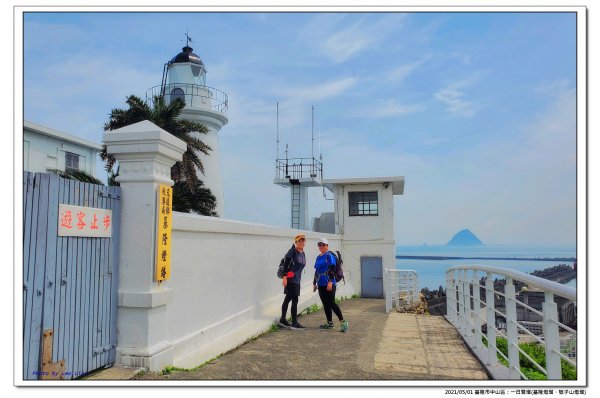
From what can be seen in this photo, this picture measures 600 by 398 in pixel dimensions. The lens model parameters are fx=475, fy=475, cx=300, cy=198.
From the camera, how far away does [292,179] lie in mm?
22547

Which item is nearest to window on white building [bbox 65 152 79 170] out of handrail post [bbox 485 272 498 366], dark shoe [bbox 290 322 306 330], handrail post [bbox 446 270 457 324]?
dark shoe [bbox 290 322 306 330]

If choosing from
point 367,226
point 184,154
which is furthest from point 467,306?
point 184,154

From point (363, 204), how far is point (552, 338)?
1479 centimetres

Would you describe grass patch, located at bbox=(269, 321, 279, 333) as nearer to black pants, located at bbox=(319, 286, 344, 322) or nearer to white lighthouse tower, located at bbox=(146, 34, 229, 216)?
black pants, located at bbox=(319, 286, 344, 322)

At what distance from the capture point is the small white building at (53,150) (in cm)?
2031

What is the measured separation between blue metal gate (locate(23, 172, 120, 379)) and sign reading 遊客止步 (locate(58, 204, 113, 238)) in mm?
45

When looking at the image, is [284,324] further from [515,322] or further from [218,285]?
[515,322]

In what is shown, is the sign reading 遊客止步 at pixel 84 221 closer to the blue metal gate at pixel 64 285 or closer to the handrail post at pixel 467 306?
the blue metal gate at pixel 64 285

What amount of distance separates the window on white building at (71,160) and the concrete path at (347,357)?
61.0 ft

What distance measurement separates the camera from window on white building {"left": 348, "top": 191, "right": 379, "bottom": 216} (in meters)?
18.3

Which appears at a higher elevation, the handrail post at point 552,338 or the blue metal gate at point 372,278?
the handrail post at point 552,338

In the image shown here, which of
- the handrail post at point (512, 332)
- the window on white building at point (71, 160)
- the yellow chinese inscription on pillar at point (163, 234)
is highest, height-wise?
the window on white building at point (71, 160)

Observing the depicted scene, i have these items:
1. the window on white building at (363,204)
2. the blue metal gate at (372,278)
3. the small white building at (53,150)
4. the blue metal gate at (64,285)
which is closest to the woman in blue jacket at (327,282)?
the blue metal gate at (64,285)
